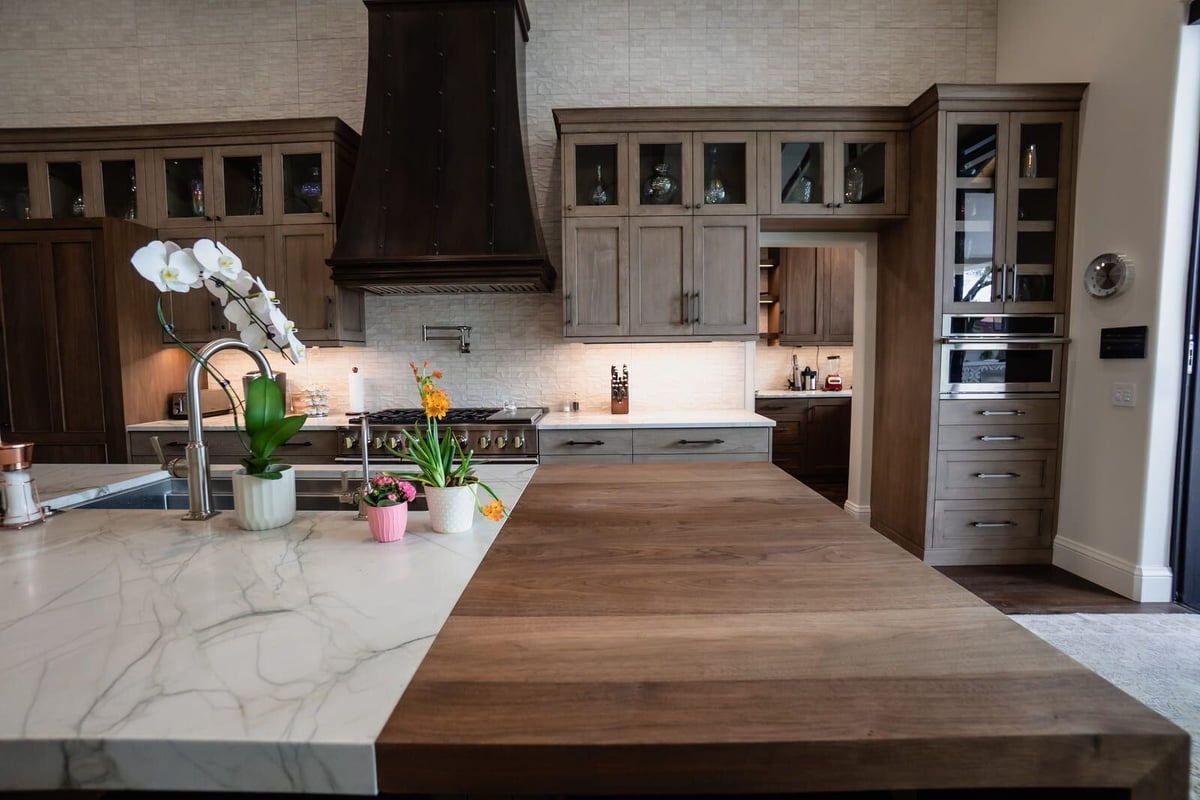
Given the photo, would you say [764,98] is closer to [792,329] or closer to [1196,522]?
[792,329]

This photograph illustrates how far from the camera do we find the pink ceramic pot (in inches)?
43.0

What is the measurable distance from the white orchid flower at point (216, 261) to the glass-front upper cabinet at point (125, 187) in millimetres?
3024

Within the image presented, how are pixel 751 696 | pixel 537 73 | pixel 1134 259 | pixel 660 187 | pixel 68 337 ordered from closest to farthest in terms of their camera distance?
pixel 751 696 → pixel 1134 259 → pixel 68 337 → pixel 660 187 → pixel 537 73

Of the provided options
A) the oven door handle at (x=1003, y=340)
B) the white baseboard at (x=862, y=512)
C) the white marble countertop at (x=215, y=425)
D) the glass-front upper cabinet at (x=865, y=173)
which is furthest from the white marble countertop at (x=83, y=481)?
the white baseboard at (x=862, y=512)

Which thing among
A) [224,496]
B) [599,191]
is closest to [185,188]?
[599,191]

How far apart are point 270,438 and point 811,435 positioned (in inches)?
186

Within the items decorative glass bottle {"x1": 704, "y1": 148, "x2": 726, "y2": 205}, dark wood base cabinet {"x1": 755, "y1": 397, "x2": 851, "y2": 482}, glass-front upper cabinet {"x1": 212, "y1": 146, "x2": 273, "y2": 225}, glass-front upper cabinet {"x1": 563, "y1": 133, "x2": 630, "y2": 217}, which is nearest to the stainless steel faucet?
glass-front upper cabinet {"x1": 563, "y1": 133, "x2": 630, "y2": 217}

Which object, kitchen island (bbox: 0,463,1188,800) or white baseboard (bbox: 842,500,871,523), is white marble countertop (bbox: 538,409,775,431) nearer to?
white baseboard (bbox: 842,500,871,523)

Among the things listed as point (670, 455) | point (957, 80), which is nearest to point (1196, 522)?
point (670, 455)

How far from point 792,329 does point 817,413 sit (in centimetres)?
85

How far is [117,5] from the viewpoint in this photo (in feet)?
12.1

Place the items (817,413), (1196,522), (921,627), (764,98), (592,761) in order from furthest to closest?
(817,413)
(764,98)
(1196,522)
(921,627)
(592,761)

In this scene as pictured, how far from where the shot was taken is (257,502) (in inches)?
46.4

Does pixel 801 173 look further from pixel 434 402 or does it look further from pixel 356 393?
pixel 356 393
